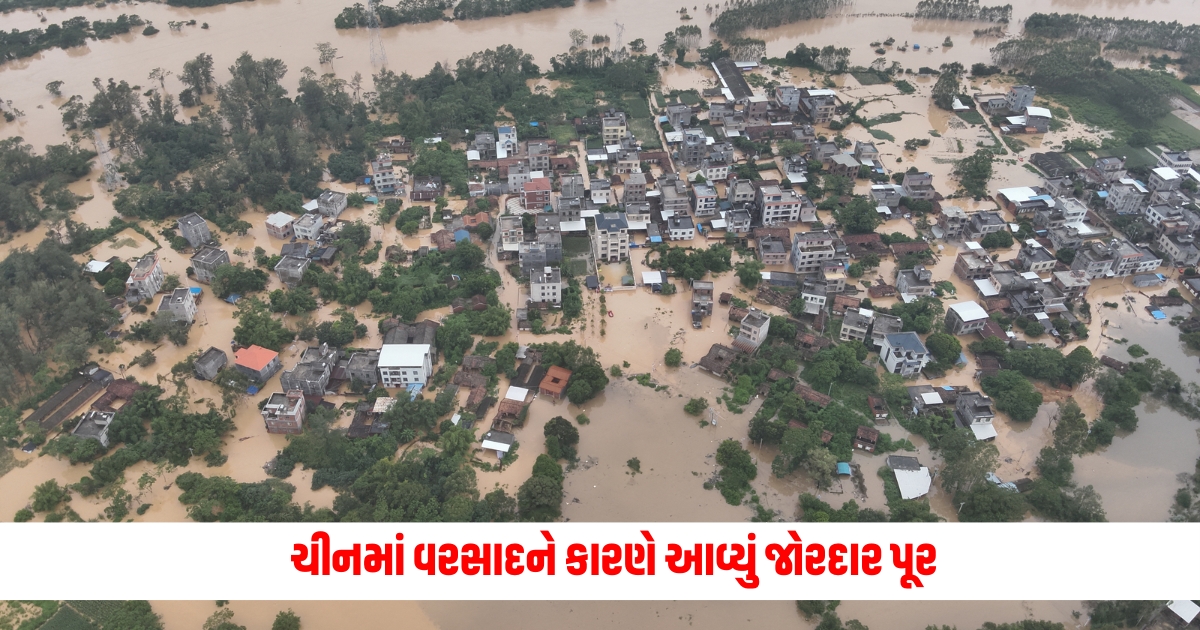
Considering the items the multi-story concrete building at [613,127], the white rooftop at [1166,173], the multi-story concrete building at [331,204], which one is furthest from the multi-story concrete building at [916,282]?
the multi-story concrete building at [331,204]

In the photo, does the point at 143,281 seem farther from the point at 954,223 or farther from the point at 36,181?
the point at 954,223

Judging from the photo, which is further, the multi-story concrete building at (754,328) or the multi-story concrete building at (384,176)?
the multi-story concrete building at (384,176)

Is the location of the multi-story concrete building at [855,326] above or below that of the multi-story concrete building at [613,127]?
below

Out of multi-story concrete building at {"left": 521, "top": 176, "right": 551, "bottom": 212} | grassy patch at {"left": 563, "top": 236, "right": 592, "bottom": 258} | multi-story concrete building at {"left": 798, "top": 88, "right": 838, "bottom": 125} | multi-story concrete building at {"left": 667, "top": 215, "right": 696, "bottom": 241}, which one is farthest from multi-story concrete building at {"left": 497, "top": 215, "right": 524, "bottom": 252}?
multi-story concrete building at {"left": 798, "top": 88, "right": 838, "bottom": 125}

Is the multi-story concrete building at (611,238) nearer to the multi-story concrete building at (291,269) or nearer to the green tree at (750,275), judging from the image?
the green tree at (750,275)

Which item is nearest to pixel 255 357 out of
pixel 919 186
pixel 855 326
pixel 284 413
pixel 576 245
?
pixel 284 413

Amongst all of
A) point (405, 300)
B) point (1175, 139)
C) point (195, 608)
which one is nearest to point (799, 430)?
point (405, 300)
